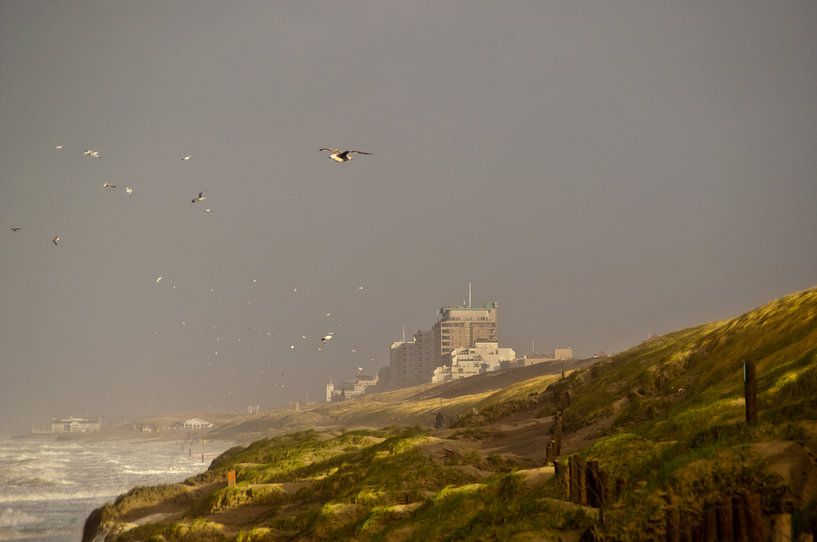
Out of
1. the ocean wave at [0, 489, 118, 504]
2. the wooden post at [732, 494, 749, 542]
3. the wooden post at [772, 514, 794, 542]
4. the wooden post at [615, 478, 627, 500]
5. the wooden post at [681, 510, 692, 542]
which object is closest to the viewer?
the wooden post at [772, 514, 794, 542]

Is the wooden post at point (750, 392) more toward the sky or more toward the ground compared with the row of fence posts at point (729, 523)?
more toward the sky

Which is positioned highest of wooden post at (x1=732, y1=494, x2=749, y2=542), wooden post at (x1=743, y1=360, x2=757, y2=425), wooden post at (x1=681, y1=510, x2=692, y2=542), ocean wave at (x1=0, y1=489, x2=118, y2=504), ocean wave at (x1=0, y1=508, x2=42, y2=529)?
wooden post at (x1=743, y1=360, x2=757, y2=425)

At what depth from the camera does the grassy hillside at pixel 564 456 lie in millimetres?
16656

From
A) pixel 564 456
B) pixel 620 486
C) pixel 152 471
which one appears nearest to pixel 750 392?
pixel 620 486

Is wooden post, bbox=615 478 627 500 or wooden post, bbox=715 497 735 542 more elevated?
wooden post, bbox=615 478 627 500

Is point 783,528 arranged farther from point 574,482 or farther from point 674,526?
point 574,482

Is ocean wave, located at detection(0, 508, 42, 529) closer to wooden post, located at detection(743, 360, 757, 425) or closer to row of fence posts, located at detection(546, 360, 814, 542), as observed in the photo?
row of fence posts, located at detection(546, 360, 814, 542)

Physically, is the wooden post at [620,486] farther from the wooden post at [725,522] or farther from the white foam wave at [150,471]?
the white foam wave at [150,471]

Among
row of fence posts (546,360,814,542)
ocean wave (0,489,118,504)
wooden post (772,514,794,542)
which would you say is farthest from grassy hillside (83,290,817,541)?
ocean wave (0,489,118,504)

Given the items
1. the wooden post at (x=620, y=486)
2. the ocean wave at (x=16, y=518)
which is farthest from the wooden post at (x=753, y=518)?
the ocean wave at (x=16, y=518)

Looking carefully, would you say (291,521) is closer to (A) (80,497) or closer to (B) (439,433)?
(B) (439,433)

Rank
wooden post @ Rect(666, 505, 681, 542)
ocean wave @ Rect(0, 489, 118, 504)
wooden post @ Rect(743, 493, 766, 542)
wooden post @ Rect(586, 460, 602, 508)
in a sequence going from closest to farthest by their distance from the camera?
wooden post @ Rect(743, 493, 766, 542), wooden post @ Rect(666, 505, 681, 542), wooden post @ Rect(586, 460, 602, 508), ocean wave @ Rect(0, 489, 118, 504)

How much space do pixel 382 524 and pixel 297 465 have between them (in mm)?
23745

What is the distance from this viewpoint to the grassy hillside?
16.7 meters
